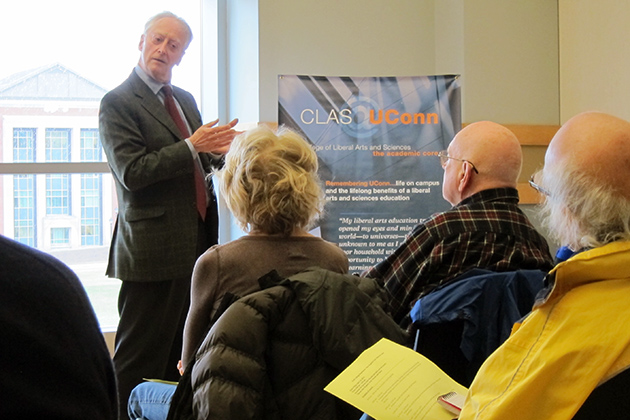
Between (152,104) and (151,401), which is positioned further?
(152,104)

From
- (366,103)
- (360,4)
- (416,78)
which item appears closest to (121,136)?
(366,103)

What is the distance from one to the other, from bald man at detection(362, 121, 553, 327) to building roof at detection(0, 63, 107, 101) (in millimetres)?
2648

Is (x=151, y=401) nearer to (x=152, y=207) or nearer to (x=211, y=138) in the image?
(x=152, y=207)

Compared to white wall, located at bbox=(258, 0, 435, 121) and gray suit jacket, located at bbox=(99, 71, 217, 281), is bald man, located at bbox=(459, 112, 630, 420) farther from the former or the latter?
white wall, located at bbox=(258, 0, 435, 121)

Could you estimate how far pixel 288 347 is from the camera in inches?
48.4

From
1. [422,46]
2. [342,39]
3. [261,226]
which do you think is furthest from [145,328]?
[422,46]

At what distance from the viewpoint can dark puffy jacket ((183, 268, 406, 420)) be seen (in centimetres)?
Answer: 118

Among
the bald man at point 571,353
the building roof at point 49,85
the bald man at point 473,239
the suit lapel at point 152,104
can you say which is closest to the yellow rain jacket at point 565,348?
the bald man at point 571,353

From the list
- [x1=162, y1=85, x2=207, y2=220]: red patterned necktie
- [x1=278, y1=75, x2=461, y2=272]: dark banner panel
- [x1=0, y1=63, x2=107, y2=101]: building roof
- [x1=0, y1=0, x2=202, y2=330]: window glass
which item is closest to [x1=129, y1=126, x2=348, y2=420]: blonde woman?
[x1=162, y1=85, x2=207, y2=220]: red patterned necktie

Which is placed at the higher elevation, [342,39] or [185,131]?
[342,39]

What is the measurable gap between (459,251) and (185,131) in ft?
5.14

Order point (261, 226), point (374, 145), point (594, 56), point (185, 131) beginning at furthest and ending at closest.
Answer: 1. point (594, 56)
2. point (374, 145)
3. point (185, 131)
4. point (261, 226)

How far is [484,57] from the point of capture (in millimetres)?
3805

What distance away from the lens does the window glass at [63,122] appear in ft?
12.3
